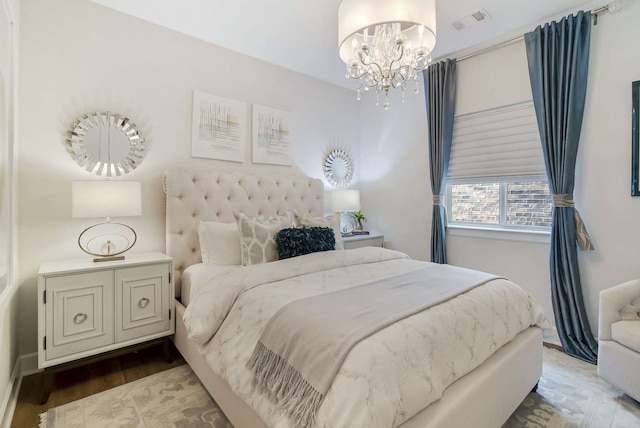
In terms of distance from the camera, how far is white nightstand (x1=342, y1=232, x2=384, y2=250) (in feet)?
11.6

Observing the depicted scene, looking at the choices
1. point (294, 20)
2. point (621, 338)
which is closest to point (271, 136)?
point (294, 20)

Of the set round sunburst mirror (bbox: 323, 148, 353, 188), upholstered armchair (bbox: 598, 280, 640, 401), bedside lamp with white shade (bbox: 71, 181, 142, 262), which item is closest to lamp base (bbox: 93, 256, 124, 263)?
bedside lamp with white shade (bbox: 71, 181, 142, 262)

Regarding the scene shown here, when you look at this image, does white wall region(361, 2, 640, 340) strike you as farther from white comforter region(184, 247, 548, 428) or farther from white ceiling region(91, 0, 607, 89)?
white comforter region(184, 247, 548, 428)

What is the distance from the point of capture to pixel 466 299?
160cm

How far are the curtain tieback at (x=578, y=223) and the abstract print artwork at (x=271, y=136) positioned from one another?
8.48ft

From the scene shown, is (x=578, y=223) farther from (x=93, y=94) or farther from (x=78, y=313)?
(x=93, y=94)

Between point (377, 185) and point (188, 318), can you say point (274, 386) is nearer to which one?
point (188, 318)

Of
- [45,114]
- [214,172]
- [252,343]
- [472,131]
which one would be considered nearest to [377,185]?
[472,131]

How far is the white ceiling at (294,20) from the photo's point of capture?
94.9 inches

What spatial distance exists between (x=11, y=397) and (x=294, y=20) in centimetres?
328

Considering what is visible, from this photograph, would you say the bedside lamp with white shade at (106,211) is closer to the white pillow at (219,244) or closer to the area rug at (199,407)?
the white pillow at (219,244)

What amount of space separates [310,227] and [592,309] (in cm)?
240

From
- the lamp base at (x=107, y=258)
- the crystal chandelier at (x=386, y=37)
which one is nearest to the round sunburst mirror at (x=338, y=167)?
the crystal chandelier at (x=386, y=37)

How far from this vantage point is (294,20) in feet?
8.60
